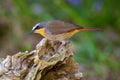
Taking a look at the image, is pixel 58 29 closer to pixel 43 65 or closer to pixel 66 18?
pixel 43 65

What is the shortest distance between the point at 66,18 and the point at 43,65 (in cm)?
371

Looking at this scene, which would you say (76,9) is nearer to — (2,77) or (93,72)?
(93,72)

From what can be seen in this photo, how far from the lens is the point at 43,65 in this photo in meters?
2.20

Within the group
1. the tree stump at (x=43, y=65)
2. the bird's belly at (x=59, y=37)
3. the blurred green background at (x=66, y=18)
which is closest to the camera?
the tree stump at (x=43, y=65)

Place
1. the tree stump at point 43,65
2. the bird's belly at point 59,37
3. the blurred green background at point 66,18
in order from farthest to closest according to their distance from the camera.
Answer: the blurred green background at point 66,18 < the bird's belly at point 59,37 < the tree stump at point 43,65

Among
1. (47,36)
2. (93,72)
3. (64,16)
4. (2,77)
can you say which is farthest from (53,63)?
(64,16)

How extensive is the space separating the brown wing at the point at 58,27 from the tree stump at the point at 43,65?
0.29 meters

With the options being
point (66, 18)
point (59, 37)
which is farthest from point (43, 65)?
point (66, 18)

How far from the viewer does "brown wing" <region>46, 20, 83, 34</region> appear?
106 inches

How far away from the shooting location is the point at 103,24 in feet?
18.4

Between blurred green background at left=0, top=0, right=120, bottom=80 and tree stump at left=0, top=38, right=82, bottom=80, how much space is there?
238 centimetres

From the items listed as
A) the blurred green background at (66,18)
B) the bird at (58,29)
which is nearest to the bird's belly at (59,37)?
the bird at (58,29)

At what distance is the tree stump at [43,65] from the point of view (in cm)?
218

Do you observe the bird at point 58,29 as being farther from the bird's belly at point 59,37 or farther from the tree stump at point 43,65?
the tree stump at point 43,65
